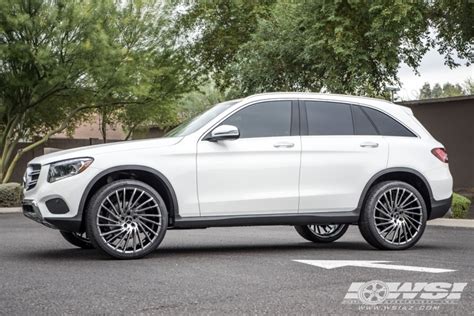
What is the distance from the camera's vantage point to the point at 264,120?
30.4 ft

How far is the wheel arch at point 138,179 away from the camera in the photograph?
8.39 metres

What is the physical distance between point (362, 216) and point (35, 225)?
810 cm

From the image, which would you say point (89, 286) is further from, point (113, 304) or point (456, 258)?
point (456, 258)

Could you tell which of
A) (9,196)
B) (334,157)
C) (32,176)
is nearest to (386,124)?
(334,157)

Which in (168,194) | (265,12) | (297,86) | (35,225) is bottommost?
(35,225)

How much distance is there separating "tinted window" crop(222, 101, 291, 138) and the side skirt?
977 mm

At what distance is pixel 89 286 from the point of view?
661 centimetres

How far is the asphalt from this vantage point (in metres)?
5.70

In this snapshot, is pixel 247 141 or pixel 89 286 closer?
pixel 89 286

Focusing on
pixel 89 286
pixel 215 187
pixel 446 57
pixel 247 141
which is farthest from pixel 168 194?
pixel 446 57
